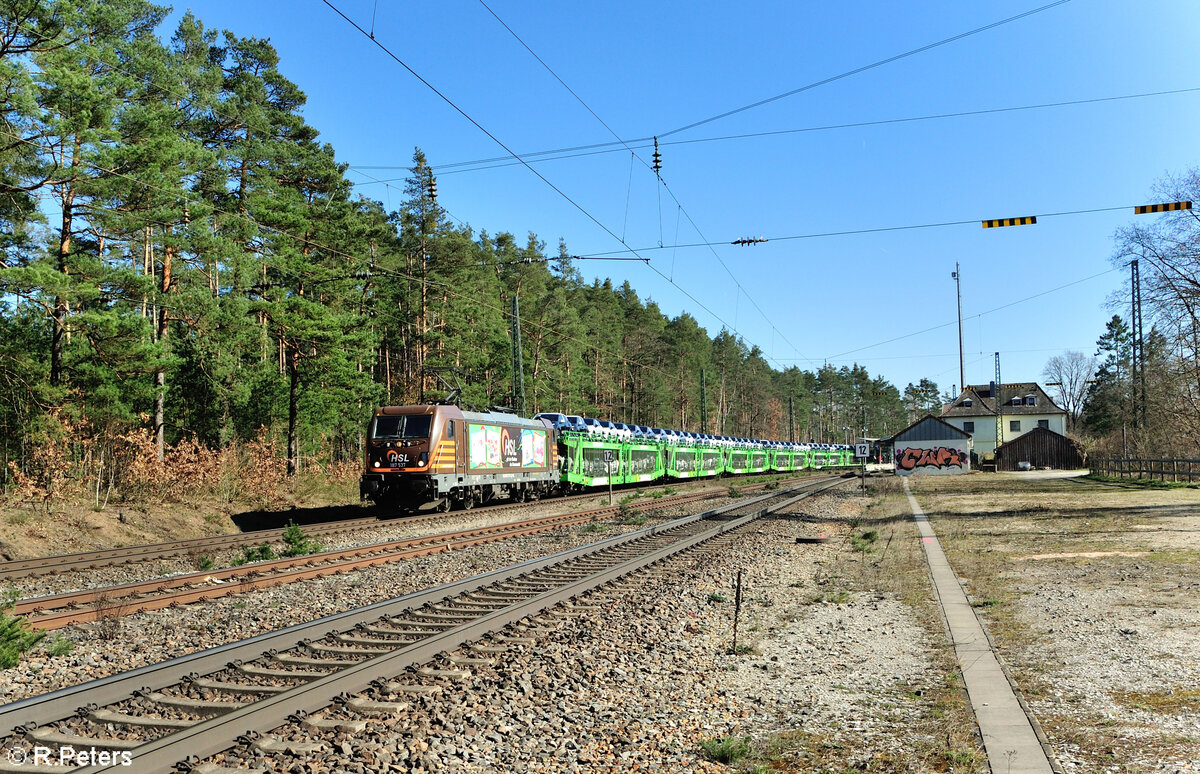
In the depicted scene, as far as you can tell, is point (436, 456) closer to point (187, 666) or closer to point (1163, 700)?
point (187, 666)

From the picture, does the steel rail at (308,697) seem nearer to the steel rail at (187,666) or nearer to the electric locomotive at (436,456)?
the steel rail at (187,666)

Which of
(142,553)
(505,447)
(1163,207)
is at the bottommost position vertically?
(142,553)

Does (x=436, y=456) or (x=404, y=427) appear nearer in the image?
(x=436, y=456)

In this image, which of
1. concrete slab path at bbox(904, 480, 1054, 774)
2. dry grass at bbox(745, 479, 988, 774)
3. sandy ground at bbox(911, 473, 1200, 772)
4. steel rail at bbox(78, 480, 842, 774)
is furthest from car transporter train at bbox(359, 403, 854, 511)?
concrete slab path at bbox(904, 480, 1054, 774)

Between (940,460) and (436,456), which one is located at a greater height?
(436,456)

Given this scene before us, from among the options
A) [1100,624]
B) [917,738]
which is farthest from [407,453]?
[917,738]

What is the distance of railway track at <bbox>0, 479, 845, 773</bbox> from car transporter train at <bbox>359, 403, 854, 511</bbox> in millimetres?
12467

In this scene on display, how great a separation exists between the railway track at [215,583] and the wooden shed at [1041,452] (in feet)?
217

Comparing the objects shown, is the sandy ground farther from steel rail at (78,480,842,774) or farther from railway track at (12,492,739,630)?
railway track at (12,492,739,630)

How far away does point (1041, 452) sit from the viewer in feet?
233

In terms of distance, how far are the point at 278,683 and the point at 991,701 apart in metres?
5.66

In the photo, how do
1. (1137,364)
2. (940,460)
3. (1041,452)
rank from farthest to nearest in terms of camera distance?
1. (1041,452)
2. (940,460)
3. (1137,364)

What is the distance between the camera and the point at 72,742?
4.88 metres

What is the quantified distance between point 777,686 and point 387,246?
5005 cm
